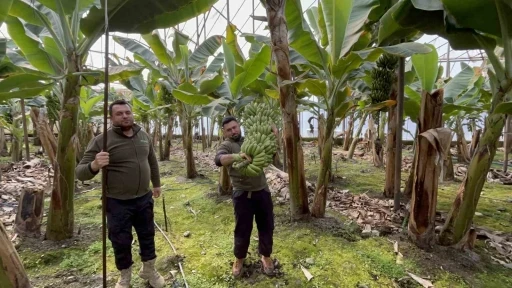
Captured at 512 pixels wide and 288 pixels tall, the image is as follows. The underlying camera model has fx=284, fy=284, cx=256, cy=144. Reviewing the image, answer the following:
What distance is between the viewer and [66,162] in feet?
9.57

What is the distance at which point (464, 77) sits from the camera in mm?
4031

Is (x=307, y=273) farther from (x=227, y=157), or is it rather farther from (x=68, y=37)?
(x=68, y=37)

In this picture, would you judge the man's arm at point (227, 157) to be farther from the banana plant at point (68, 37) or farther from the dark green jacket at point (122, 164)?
the banana plant at point (68, 37)

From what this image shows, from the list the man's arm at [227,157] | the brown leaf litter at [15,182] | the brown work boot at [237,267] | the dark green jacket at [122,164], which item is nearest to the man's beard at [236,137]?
the man's arm at [227,157]

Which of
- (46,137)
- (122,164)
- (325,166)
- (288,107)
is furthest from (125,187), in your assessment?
(46,137)

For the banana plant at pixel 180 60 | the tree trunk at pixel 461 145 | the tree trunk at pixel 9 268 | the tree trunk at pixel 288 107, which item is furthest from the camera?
the tree trunk at pixel 461 145

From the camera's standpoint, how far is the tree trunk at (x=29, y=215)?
3180 millimetres

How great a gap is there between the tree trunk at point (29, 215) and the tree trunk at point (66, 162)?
25 centimetres

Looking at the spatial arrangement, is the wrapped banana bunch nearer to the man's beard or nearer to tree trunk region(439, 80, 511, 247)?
the man's beard

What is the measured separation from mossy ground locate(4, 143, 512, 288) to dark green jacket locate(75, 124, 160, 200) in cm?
87

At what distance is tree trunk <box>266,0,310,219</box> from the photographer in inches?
110

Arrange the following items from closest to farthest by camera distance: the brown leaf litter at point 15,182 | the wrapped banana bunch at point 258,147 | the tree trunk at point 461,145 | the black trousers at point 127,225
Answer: the wrapped banana bunch at point 258,147
the black trousers at point 127,225
the brown leaf litter at point 15,182
the tree trunk at point 461,145

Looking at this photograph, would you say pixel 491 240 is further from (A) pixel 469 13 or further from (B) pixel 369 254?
(A) pixel 469 13

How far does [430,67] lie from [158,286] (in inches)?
132
